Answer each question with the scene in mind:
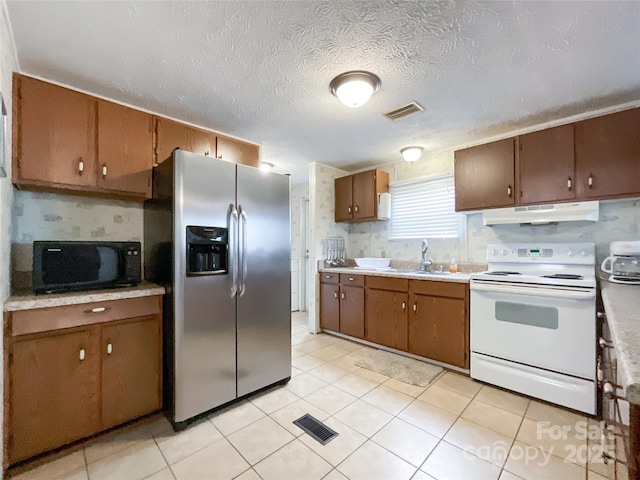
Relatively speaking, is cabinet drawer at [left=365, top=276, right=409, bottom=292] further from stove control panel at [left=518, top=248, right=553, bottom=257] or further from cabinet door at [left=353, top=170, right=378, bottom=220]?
stove control panel at [left=518, top=248, right=553, bottom=257]

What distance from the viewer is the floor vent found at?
1.73 metres

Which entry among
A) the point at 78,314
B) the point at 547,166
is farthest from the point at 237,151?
the point at 547,166

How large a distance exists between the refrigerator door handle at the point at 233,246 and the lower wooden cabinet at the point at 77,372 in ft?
1.70

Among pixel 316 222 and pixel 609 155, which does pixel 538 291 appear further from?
pixel 316 222

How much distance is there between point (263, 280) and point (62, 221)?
158 cm

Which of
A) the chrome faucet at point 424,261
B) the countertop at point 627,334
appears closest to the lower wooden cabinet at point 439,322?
the chrome faucet at point 424,261

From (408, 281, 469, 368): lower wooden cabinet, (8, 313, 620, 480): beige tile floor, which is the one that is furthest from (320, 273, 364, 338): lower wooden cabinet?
(8, 313, 620, 480): beige tile floor

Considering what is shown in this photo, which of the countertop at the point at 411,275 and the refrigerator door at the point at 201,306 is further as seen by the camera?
the countertop at the point at 411,275

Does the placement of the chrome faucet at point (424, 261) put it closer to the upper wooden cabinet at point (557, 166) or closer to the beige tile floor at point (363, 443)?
the upper wooden cabinet at point (557, 166)

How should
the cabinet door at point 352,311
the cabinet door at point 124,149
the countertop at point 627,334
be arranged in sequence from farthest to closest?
1. the cabinet door at point 352,311
2. the cabinet door at point 124,149
3. the countertop at point 627,334

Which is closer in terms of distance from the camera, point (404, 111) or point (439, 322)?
point (404, 111)

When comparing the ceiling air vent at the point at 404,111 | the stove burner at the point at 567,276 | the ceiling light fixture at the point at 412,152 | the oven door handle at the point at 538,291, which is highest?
the ceiling air vent at the point at 404,111

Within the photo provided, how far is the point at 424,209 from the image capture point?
11.5 feet

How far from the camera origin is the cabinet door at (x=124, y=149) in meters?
2.03
